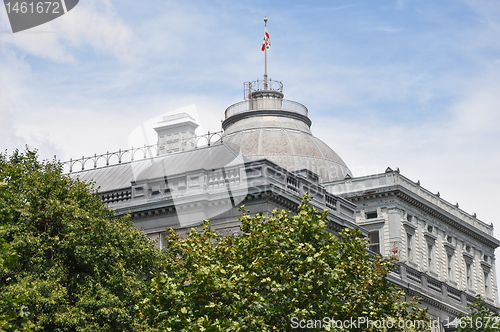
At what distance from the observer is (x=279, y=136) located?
6838 cm

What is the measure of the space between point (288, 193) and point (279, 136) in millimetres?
26662

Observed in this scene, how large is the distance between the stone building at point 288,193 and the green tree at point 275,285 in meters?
10.5

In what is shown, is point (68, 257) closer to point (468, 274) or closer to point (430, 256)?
point (430, 256)

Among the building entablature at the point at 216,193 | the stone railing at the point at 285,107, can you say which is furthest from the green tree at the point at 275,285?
the stone railing at the point at 285,107

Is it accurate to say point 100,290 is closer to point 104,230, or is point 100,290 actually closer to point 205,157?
point 104,230

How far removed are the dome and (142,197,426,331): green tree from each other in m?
35.4

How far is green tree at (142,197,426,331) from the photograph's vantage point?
28297 mm

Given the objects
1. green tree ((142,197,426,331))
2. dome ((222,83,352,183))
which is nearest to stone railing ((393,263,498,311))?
dome ((222,83,352,183))

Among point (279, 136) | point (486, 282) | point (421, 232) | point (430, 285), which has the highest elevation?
point (279, 136)

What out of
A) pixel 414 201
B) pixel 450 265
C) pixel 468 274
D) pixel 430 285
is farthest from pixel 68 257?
pixel 468 274

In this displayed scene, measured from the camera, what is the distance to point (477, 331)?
43250 millimetres

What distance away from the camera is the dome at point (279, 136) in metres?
67.4

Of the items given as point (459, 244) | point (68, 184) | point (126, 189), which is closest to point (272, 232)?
point (68, 184)

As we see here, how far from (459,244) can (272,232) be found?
4868 centimetres
